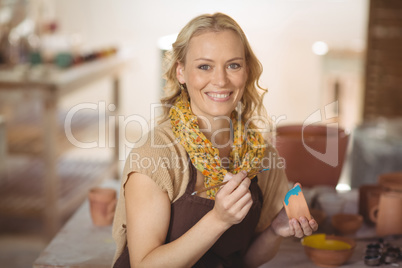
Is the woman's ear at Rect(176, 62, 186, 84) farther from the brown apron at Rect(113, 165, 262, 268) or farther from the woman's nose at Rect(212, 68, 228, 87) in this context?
the brown apron at Rect(113, 165, 262, 268)

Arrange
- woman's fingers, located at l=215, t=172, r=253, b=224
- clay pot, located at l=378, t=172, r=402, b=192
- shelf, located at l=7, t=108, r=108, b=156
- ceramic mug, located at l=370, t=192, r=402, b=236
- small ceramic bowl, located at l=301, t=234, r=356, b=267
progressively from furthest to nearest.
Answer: shelf, located at l=7, t=108, r=108, b=156, clay pot, located at l=378, t=172, r=402, b=192, ceramic mug, located at l=370, t=192, r=402, b=236, small ceramic bowl, located at l=301, t=234, r=356, b=267, woman's fingers, located at l=215, t=172, r=253, b=224

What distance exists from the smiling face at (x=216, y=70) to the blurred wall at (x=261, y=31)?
317 centimetres

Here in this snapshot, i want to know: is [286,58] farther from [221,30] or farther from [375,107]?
[221,30]

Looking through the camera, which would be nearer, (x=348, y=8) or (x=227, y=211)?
(x=227, y=211)

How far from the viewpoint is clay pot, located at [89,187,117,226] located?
5.24 ft

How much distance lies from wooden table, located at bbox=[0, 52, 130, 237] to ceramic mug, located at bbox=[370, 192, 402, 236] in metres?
1.86

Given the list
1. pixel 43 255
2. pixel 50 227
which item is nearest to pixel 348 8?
pixel 50 227

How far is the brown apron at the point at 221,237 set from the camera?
49.1 inches

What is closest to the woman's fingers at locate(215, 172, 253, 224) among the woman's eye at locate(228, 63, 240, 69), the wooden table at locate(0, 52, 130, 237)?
the woman's eye at locate(228, 63, 240, 69)

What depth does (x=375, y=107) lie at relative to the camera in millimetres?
3646

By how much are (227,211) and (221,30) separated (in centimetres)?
43

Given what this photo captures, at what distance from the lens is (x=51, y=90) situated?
2812 mm

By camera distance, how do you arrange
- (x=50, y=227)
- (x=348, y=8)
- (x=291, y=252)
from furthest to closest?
(x=348, y=8), (x=50, y=227), (x=291, y=252)

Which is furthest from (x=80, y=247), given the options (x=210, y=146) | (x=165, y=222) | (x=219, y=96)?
(x=219, y=96)
